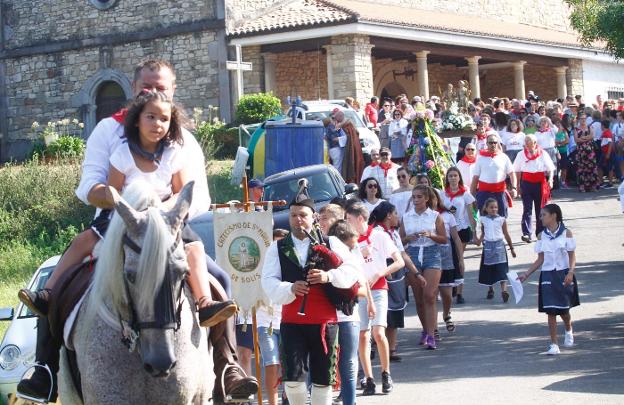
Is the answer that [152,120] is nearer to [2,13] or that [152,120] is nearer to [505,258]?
[505,258]

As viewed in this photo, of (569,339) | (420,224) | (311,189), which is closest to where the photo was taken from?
(569,339)

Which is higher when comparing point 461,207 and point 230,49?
point 230,49

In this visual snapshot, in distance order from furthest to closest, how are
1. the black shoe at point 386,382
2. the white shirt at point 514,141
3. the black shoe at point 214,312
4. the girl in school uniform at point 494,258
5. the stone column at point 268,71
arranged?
the stone column at point 268,71 < the white shirt at point 514,141 < the girl in school uniform at point 494,258 < the black shoe at point 386,382 < the black shoe at point 214,312

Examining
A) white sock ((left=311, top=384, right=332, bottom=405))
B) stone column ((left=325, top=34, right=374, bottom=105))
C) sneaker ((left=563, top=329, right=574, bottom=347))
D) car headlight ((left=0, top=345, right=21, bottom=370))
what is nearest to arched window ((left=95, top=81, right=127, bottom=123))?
stone column ((left=325, top=34, right=374, bottom=105))

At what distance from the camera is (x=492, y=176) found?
2017cm

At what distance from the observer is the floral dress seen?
2852 cm

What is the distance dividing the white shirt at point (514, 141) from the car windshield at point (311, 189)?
783cm

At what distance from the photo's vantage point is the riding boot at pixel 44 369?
7199 mm

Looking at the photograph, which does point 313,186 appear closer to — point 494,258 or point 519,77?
point 494,258

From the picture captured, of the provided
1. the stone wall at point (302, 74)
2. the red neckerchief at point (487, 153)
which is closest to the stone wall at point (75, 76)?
the stone wall at point (302, 74)

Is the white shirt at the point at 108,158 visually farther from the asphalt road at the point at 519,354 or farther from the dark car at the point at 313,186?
the dark car at the point at 313,186

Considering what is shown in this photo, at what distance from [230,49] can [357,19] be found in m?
4.37

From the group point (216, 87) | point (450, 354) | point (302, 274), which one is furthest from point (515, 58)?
point (302, 274)

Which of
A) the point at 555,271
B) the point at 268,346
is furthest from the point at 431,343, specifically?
the point at 268,346
